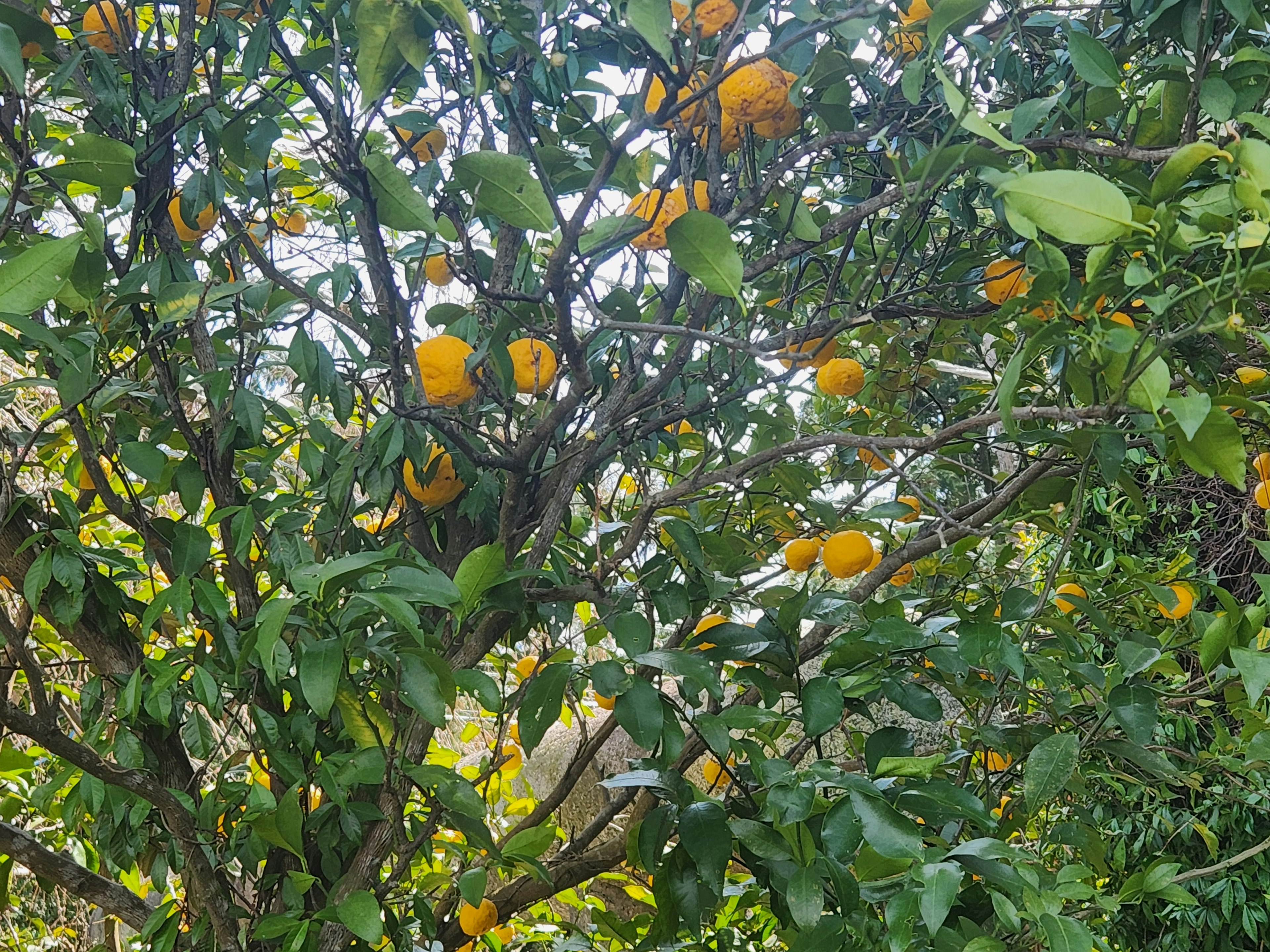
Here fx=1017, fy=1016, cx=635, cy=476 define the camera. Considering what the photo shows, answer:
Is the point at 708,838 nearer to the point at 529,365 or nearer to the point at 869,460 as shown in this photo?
the point at 529,365

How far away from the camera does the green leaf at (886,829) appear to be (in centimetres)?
60

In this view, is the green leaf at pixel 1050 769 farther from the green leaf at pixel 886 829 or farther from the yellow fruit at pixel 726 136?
the yellow fruit at pixel 726 136

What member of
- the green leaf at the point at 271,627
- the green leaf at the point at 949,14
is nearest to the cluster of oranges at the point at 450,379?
the green leaf at the point at 271,627

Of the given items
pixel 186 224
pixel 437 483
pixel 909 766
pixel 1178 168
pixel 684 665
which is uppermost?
pixel 186 224

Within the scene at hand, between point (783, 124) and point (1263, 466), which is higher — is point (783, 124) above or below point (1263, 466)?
above

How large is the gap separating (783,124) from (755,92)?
1.7 inches

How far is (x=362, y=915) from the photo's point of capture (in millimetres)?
682

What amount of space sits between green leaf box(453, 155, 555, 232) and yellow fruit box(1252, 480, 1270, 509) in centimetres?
87

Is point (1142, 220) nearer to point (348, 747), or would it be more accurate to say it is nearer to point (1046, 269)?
point (1046, 269)

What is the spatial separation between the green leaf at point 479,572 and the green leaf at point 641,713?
125mm

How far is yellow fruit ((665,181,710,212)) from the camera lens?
76 centimetres

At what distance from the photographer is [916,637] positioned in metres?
0.76

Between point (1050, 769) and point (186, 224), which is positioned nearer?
point (1050, 769)

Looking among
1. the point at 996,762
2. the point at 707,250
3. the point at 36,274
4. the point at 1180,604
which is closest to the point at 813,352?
the point at 707,250
